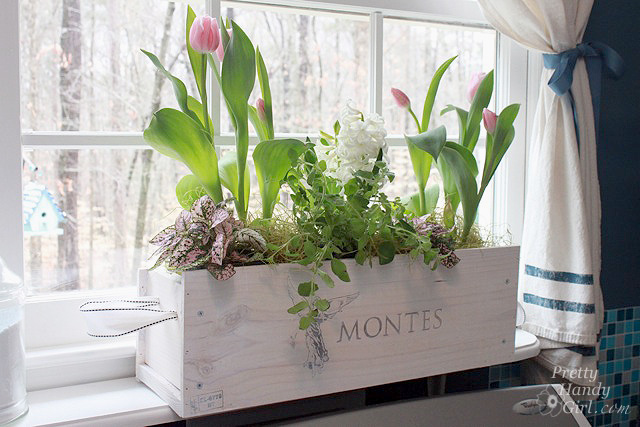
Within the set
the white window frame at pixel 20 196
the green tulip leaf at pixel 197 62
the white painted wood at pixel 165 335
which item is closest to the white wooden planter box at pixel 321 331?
the white painted wood at pixel 165 335

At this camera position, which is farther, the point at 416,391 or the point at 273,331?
the point at 416,391

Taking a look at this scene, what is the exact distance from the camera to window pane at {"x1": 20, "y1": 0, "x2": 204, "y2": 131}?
4.25 ft

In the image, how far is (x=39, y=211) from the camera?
4.30 feet

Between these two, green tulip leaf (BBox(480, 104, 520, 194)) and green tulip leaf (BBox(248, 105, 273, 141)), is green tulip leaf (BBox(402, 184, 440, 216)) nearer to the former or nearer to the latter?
green tulip leaf (BBox(480, 104, 520, 194))

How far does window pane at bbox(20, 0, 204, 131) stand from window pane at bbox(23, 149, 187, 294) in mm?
68

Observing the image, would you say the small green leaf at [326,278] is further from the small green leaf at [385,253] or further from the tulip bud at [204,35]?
the tulip bud at [204,35]

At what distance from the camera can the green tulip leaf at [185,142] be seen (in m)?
1.10

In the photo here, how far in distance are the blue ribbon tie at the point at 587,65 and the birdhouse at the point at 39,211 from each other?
3.62 feet

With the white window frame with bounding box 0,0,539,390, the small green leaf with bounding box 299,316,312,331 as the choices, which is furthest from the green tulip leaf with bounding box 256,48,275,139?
the small green leaf with bounding box 299,316,312,331

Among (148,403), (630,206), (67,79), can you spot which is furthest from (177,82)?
(630,206)

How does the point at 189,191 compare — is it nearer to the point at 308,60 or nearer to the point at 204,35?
the point at 204,35

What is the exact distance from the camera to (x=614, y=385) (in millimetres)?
1889

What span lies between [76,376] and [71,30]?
0.64m

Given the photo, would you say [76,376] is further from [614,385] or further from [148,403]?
[614,385]
